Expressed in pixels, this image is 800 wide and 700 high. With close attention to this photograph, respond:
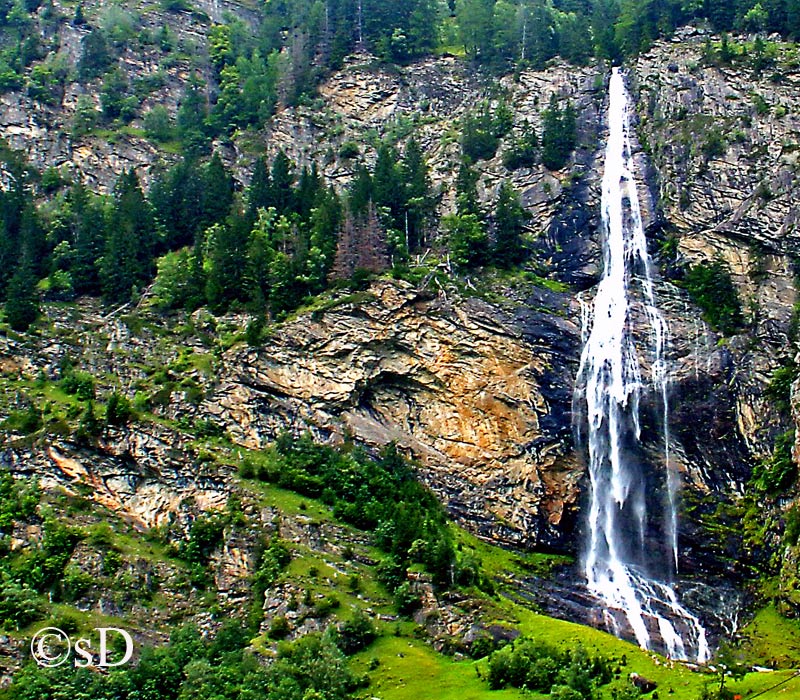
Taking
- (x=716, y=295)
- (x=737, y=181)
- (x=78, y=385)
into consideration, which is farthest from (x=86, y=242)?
(x=737, y=181)

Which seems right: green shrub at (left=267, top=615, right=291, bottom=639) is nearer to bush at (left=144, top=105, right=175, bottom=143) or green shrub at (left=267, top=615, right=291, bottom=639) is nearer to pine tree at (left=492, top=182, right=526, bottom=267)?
pine tree at (left=492, top=182, right=526, bottom=267)

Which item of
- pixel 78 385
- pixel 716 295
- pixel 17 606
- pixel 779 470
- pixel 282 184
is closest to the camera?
pixel 17 606

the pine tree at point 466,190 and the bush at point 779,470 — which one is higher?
the pine tree at point 466,190

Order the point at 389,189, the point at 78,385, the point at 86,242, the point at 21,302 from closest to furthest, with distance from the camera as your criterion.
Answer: the point at 78,385
the point at 21,302
the point at 86,242
the point at 389,189

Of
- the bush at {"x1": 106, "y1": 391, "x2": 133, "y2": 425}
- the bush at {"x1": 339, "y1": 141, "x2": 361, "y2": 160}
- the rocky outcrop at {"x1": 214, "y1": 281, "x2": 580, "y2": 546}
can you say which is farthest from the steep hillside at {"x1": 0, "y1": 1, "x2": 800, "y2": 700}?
the bush at {"x1": 339, "y1": 141, "x2": 361, "y2": 160}

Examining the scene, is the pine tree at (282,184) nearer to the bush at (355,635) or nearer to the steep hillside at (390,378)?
the steep hillside at (390,378)

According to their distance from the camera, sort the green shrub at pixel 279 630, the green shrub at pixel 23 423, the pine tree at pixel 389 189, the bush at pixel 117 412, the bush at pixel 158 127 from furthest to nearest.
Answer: the bush at pixel 158 127
the pine tree at pixel 389 189
the bush at pixel 117 412
the green shrub at pixel 23 423
the green shrub at pixel 279 630

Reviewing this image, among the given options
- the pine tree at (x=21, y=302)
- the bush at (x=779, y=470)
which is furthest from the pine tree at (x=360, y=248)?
the bush at (x=779, y=470)

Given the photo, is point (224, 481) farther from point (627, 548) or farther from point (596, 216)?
point (596, 216)

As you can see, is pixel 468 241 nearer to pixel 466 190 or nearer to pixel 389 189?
pixel 466 190
